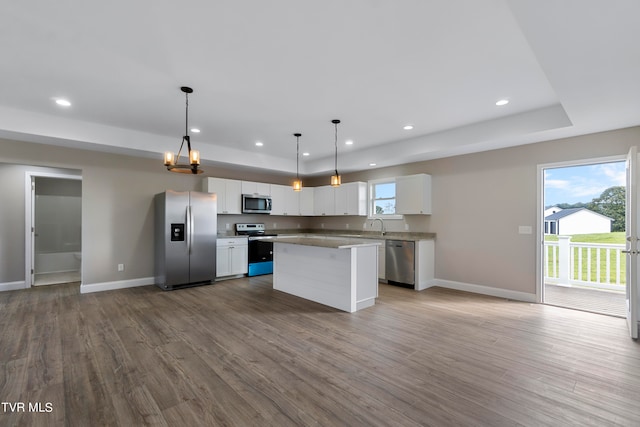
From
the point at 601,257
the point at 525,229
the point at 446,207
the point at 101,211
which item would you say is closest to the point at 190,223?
the point at 101,211

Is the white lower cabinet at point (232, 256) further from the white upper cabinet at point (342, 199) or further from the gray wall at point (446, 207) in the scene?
the white upper cabinet at point (342, 199)

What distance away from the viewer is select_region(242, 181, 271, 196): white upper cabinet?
6.61 metres

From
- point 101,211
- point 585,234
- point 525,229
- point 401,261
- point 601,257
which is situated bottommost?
point 401,261

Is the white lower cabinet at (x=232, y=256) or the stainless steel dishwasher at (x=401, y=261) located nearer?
the stainless steel dishwasher at (x=401, y=261)

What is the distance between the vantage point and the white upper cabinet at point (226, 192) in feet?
20.1

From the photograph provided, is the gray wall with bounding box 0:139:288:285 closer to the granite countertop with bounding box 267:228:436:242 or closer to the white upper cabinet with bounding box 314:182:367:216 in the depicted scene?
the granite countertop with bounding box 267:228:436:242

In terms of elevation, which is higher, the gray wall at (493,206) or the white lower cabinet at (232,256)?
the gray wall at (493,206)

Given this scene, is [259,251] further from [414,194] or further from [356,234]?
[414,194]

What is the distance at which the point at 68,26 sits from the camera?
2238 mm

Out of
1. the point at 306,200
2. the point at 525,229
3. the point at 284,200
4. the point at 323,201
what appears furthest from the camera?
the point at 306,200

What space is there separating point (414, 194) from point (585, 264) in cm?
340

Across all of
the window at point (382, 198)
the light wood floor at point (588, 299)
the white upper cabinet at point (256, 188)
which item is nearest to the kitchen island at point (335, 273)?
the window at point (382, 198)

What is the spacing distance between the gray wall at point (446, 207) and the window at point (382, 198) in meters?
0.47

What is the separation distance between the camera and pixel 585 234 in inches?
217
